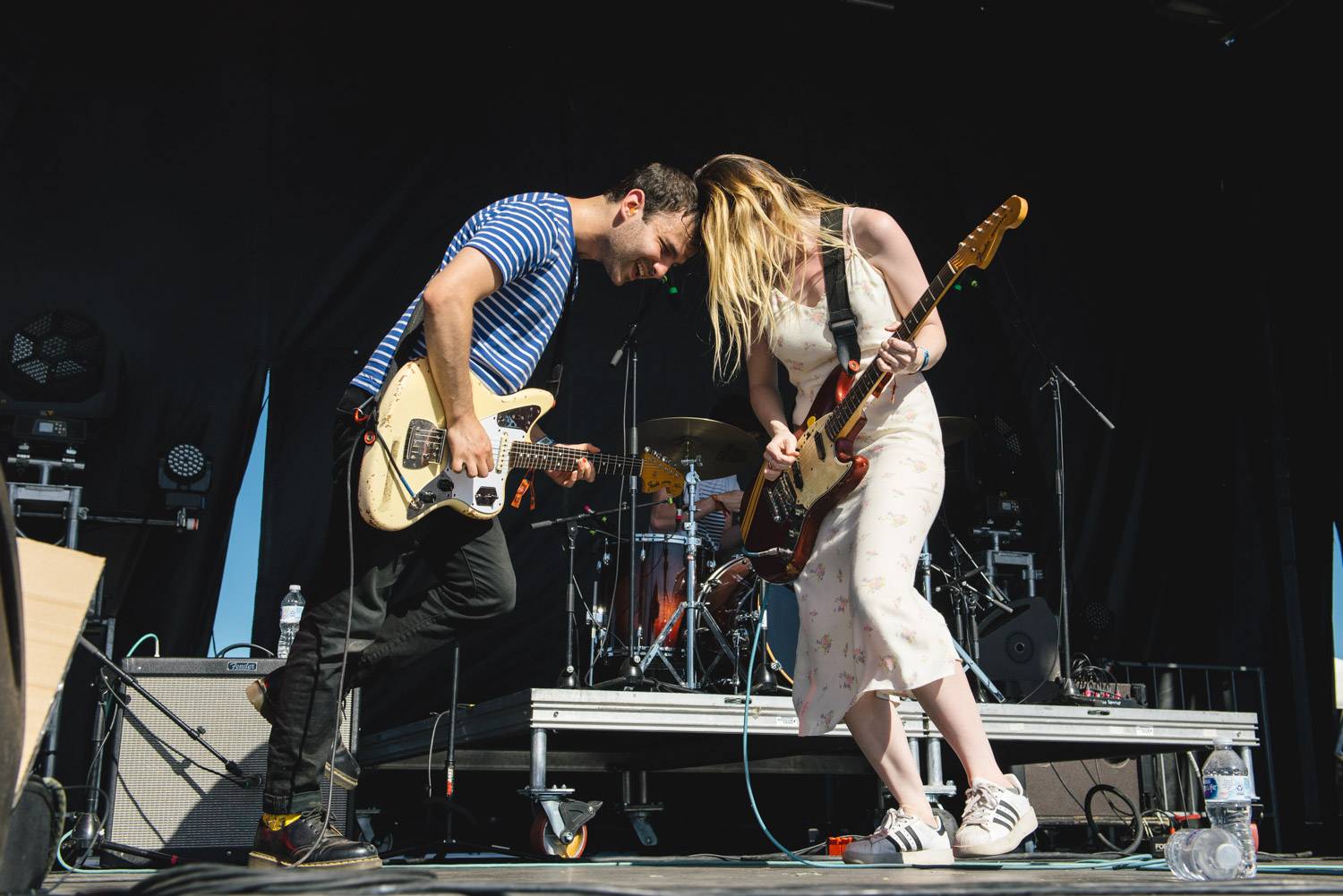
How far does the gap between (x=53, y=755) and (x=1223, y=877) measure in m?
3.93

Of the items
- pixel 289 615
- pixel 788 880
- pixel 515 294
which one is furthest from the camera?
pixel 289 615

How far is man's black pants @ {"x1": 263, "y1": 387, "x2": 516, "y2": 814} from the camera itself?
2.49m

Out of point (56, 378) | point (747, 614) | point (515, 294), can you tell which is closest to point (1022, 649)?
point (747, 614)

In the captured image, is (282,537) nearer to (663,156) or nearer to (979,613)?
(663,156)

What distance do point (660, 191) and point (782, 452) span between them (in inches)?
28.9

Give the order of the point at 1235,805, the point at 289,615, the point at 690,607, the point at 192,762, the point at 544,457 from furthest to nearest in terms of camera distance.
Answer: the point at 289,615, the point at 690,607, the point at 192,762, the point at 544,457, the point at 1235,805

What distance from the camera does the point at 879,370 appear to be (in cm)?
252

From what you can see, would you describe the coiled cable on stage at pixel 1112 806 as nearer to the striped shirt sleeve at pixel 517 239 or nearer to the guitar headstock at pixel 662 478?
the guitar headstock at pixel 662 478

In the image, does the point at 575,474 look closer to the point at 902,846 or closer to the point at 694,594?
the point at 902,846

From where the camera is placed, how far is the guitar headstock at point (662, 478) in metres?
4.72

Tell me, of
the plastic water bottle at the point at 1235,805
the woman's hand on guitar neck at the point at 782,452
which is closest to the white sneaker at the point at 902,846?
the plastic water bottle at the point at 1235,805

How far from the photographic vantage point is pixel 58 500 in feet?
14.6

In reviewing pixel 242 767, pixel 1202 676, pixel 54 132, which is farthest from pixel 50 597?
pixel 1202 676

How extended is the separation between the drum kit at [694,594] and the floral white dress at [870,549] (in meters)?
2.16
